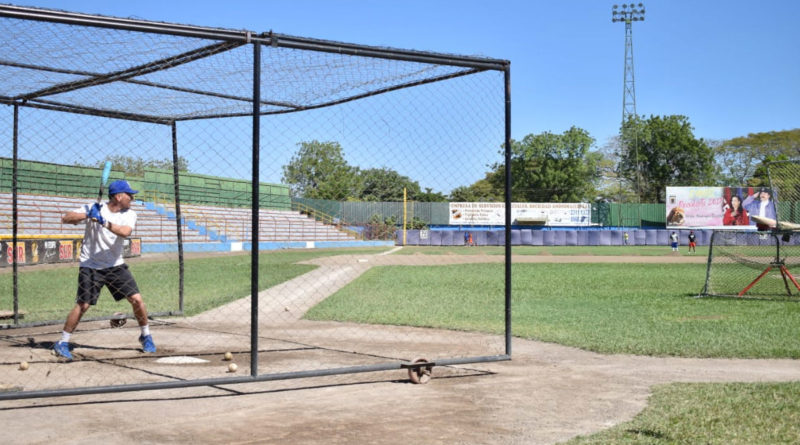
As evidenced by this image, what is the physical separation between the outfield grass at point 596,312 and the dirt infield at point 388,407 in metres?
1.23

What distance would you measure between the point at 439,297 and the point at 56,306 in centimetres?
728

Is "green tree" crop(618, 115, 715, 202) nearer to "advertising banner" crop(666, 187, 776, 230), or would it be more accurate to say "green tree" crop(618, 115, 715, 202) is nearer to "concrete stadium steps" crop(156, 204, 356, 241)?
"advertising banner" crop(666, 187, 776, 230)

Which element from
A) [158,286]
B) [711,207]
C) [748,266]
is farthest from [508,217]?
[711,207]

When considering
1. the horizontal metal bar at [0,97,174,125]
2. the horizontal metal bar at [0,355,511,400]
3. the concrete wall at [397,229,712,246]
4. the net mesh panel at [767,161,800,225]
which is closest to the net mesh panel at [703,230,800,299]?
the net mesh panel at [767,161,800,225]

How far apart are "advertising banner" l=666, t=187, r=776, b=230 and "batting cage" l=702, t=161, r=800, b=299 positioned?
48.6 metres

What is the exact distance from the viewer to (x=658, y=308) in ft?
40.3

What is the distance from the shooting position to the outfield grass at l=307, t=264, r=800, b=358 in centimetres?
849

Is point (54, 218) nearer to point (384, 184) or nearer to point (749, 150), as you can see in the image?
point (384, 184)

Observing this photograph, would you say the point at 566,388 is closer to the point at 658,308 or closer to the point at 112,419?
the point at 112,419

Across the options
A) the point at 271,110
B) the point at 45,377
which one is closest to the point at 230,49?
the point at 271,110

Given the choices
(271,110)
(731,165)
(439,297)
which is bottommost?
(439,297)

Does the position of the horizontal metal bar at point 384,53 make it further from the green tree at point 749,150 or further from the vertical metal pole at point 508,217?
the green tree at point 749,150

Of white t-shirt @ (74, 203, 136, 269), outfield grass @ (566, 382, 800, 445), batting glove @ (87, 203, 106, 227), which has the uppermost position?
batting glove @ (87, 203, 106, 227)

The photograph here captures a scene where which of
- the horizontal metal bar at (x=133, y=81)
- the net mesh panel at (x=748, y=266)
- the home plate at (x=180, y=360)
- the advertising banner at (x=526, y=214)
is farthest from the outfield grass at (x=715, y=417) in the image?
the advertising banner at (x=526, y=214)
